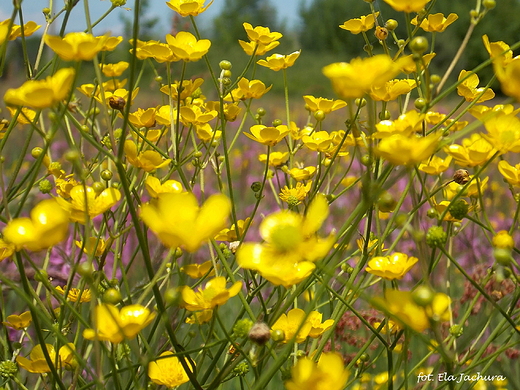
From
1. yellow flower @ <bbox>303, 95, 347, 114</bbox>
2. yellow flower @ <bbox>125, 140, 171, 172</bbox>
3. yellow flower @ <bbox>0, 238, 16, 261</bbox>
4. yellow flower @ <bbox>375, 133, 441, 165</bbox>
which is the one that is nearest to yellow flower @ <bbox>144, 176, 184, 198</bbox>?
yellow flower @ <bbox>125, 140, 171, 172</bbox>

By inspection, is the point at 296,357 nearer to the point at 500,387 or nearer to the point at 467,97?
the point at 467,97

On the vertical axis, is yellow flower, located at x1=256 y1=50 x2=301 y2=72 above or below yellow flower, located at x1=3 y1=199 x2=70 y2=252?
above

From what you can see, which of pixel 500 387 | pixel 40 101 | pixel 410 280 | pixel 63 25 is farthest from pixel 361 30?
pixel 410 280

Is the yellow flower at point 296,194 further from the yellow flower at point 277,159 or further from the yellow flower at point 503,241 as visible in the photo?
the yellow flower at point 503,241

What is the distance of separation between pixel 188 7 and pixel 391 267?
0.44m

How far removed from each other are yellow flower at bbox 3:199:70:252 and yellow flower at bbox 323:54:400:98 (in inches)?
8.8

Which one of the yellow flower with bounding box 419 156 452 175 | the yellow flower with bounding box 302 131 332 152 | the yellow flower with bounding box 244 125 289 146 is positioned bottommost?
the yellow flower with bounding box 419 156 452 175

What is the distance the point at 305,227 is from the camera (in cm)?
43

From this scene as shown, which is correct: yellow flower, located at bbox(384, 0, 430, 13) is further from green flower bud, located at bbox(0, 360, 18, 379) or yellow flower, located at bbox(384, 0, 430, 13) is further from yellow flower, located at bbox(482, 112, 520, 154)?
green flower bud, located at bbox(0, 360, 18, 379)

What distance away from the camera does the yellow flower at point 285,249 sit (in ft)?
1.31

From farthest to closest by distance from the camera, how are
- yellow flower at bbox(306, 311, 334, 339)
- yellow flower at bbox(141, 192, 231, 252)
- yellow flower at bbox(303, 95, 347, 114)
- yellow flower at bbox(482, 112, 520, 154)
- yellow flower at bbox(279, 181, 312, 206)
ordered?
1. yellow flower at bbox(303, 95, 347, 114)
2. yellow flower at bbox(279, 181, 312, 206)
3. yellow flower at bbox(306, 311, 334, 339)
4. yellow flower at bbox(482, 112, 520, 154)
5. yellow flower at bbox(141, 192, 231, 252)

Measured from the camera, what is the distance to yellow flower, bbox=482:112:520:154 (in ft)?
1.57

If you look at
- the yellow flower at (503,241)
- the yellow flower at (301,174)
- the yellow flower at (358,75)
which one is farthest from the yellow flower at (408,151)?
the yellow flower at (301,174)

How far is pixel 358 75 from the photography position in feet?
1.28
